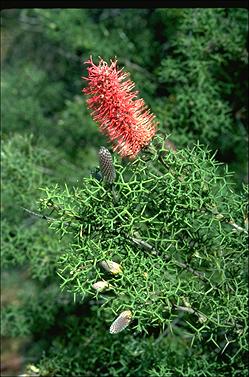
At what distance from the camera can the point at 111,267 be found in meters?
1.02

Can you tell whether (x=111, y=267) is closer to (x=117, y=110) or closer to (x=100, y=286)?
(x=100, y=286)

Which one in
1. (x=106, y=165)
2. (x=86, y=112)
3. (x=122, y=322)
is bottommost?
(x=86, y=112)

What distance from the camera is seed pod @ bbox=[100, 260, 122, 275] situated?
102cm

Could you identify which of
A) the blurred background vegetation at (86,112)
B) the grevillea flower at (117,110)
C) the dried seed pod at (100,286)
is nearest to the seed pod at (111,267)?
the dried seed pod at (100,286)

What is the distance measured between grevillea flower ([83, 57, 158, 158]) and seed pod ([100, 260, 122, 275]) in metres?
0.15

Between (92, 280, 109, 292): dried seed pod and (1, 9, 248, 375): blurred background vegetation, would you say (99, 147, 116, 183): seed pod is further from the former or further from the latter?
(1, 9, 248, 375): blurred background vegetation

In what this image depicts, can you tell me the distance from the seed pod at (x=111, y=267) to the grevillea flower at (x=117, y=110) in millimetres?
153

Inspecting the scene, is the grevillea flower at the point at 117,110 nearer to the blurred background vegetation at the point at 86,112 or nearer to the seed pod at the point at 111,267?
the seed pod at the point at 111,267

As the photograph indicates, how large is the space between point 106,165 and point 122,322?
22 centimetres

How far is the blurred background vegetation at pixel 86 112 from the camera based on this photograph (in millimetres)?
1995

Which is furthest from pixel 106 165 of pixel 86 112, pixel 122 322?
pixel 86 112

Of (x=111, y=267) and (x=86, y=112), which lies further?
(x=86, y=112)

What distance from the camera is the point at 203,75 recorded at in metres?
2.03

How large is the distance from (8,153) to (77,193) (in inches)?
38.9
